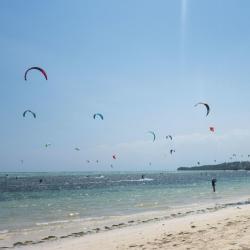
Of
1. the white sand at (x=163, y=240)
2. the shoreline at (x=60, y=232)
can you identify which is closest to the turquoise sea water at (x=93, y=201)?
the shoreline at (x=60, y=232)

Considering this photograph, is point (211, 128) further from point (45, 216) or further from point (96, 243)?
point (96, 243)

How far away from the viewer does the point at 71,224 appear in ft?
58.6

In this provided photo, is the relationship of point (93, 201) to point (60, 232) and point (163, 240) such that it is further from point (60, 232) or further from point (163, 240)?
point (163, 240)

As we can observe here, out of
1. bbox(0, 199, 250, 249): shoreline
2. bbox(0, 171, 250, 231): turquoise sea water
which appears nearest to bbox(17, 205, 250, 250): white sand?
bbox(0, 199, 250, 249): shoreline

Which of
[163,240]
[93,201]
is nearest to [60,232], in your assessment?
[163,240]

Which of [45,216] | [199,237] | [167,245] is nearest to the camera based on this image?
[167,245]

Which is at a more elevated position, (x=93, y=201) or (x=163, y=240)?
(x=93, y=201)

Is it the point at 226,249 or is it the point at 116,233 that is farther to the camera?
the point at 116,233

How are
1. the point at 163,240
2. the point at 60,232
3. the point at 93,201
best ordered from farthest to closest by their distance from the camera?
1. the point at 93,201
2. the point at 60,232
3. the point at 163,240

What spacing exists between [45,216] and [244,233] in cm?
1333

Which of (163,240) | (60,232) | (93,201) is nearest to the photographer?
(163,240)

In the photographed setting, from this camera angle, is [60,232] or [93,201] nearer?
[60,232]

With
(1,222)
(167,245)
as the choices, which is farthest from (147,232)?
(1,222)

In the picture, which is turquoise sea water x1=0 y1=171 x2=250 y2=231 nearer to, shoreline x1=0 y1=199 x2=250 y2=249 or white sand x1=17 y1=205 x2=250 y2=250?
shoreline x1=0 y1=199 x2=250 y2=249
